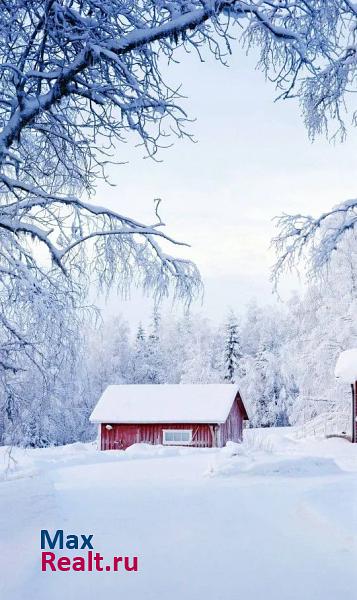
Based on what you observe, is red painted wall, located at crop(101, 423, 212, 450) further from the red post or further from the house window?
the red post

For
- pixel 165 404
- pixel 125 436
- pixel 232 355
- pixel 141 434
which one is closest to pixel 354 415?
pixel 165 404

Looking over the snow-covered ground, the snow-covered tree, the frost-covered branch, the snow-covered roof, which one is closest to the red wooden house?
the snow-covered roof

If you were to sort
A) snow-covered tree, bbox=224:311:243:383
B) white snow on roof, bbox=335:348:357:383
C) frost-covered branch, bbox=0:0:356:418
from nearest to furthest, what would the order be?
frost-covered branch, bbox=0:0:356:418 → white snow on roof, bbox=335:348:357:383 → snow-covered tree, bbox=224:311:243:383

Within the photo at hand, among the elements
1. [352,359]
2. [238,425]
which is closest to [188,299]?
[352,359]

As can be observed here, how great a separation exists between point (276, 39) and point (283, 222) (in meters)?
3.12

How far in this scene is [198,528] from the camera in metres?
7.74

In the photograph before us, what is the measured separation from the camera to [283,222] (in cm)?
783

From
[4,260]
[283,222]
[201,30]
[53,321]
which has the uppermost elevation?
[201,30]

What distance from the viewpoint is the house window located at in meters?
28.6

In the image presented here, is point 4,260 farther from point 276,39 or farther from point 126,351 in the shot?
point 126,351

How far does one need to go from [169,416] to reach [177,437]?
1008 mm

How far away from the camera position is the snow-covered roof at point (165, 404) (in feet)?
94.1

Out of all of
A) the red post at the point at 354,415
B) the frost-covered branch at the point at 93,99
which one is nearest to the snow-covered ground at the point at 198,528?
the frost-covered branch at the point at 93,99

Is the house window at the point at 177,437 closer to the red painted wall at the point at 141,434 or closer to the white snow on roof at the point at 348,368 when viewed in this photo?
the red painted wall at the point at 141,434
